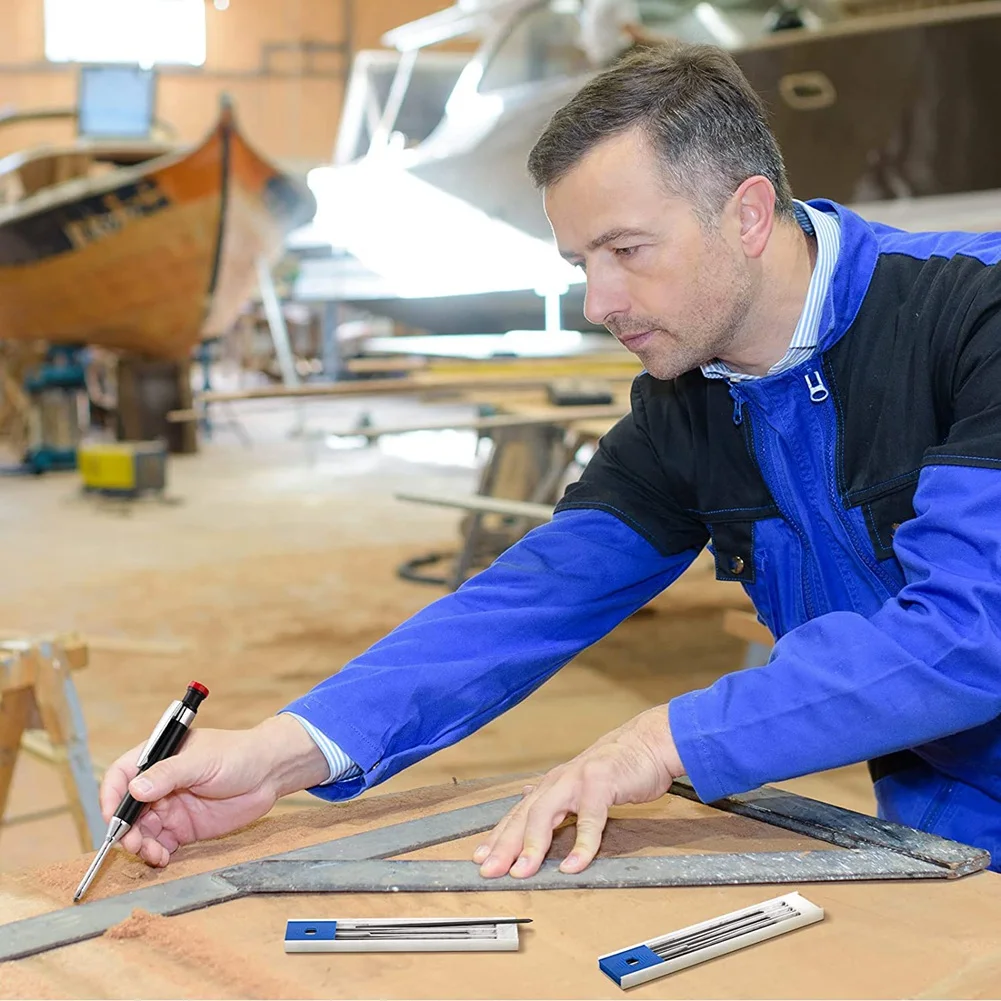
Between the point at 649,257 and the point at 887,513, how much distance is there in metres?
0.32

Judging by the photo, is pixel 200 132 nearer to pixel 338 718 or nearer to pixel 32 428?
Answer: pixel 32 428

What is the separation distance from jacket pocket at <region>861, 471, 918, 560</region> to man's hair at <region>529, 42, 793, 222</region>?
30 centimetres

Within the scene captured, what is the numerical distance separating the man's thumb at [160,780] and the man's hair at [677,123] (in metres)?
0.60

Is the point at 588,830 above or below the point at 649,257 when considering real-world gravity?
below

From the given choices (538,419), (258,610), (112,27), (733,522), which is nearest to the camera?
(733,522)

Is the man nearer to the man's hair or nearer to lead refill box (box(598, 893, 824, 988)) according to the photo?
the man's hair

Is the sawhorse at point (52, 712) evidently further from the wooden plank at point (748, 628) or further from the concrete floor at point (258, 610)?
the wooden plank at point (748, 628)

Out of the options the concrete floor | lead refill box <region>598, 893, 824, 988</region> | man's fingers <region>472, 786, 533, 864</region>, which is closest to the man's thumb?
man's fingers <region>472, 786, 533, 864</region>

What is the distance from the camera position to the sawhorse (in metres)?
1.79

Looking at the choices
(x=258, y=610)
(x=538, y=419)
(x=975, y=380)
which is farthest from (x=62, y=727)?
(x=258, y=610)

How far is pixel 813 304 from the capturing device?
3.71 ft

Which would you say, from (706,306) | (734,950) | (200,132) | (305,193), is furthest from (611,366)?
(200,132)

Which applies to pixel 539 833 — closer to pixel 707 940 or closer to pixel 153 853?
pixel 707 940

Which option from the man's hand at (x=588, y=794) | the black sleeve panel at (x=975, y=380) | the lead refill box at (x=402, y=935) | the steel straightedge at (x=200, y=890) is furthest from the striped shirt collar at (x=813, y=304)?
the lead refill box at (x=402, y=935)
